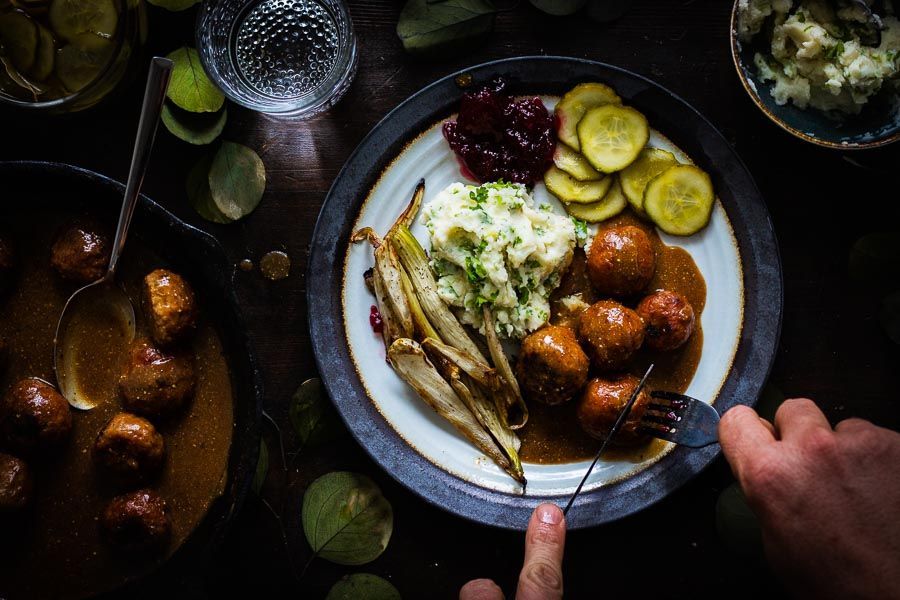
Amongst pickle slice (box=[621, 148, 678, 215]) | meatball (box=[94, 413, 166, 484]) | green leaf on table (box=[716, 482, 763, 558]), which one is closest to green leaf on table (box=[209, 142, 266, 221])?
meatball (box=[94, 413, 166, 484])

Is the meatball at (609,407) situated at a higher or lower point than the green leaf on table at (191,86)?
lower

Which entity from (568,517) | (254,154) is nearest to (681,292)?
(568,517)

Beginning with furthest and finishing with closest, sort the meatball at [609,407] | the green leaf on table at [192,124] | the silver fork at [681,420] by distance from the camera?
the green leaf on table at [192,124] → the meatball at [609,407] → the silver fork at [681,420]

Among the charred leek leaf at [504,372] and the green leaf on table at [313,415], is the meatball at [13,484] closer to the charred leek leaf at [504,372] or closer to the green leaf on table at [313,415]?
the green leaf on table at [313,415]

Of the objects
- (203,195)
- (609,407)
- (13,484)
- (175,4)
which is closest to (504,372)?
(609,407)

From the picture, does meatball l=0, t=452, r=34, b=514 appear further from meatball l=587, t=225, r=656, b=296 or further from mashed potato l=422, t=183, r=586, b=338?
meatball l=587, t=225, r=656, b=296

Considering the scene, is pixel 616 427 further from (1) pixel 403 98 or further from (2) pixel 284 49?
(2) pixel 284 49

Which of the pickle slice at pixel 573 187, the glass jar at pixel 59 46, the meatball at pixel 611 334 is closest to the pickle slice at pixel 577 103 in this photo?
the pickle slice at pixel 573 187
